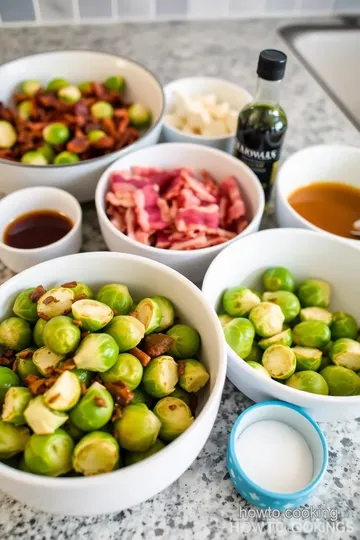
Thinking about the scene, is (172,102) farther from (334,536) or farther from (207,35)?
(334,536)

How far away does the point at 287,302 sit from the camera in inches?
41.6

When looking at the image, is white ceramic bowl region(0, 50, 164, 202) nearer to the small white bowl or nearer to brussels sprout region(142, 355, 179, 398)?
the small white bowl

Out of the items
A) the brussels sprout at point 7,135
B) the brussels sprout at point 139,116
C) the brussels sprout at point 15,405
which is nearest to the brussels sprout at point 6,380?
the brussels sprout at point 15,405

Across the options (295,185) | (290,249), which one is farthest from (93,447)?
(295,185)

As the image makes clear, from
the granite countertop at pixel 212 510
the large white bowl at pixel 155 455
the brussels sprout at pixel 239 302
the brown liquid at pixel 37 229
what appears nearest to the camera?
the large white bowl at pixel 155 455

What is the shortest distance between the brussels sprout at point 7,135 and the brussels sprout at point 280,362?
0.93 meters

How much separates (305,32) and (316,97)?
450 mm

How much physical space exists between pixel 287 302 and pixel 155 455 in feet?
1.57

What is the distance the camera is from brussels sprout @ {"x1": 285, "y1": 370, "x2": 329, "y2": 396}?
2.96 ft

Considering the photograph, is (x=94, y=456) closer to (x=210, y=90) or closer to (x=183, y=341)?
(x=183, y=341)

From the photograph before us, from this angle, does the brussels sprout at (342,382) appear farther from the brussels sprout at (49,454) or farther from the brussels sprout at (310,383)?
the brussels sprout at (49,454)

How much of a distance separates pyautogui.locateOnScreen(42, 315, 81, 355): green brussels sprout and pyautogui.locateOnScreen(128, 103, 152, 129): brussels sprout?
0.81m

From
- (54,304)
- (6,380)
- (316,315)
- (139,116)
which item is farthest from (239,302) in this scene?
(139,116)

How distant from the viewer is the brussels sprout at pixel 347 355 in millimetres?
960
